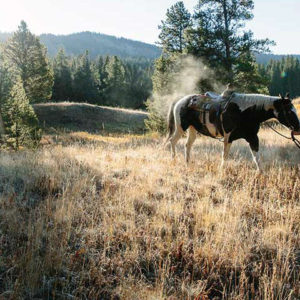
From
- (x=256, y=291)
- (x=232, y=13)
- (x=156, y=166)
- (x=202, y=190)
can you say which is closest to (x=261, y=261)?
(x=256, y=291)

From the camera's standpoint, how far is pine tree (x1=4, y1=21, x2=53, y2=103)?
141 feet

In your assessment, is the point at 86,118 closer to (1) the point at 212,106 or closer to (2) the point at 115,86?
(1) the point at 212,106

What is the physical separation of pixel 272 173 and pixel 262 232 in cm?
278

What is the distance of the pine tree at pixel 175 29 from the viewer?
2411cm

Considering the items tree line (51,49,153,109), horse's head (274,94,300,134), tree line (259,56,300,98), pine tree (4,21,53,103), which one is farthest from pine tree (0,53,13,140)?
tree line (259,56,300,98)

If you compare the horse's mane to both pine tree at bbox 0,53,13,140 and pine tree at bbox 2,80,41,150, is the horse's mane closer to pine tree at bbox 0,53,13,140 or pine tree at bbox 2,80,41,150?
pine tree at bbox 2,80,41,150

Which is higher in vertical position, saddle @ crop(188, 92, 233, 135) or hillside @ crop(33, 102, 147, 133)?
saddle @ crop(188, 92, 233, 135)

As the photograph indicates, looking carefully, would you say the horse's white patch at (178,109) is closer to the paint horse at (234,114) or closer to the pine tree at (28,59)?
the paint horse at (234,114)

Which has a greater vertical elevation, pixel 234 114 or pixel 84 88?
pixel 84 88

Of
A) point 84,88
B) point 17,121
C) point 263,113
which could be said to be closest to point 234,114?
point 263,113

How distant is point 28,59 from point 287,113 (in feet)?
151

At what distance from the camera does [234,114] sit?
6320 millimetres

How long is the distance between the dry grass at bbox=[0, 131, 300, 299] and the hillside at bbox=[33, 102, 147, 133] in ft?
99.3

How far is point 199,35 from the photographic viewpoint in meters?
18.2
